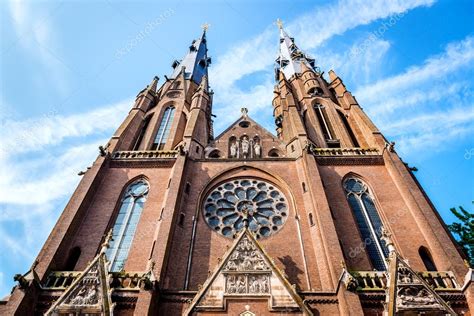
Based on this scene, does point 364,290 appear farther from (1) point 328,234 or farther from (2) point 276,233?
(2) point 276,233

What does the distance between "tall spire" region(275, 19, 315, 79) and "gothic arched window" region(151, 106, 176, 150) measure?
13236mm

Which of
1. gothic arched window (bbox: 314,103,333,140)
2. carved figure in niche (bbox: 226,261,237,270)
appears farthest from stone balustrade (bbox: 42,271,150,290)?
gothic arched window (bbox: 314,103,333,140)

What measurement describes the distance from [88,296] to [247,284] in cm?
521

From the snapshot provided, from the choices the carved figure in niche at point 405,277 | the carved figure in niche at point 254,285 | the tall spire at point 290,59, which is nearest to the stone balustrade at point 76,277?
the carved figure in niche at point 254,285

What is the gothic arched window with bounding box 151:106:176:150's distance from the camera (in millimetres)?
23031

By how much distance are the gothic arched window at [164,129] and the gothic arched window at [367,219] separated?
454 inches

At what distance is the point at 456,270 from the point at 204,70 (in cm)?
3149

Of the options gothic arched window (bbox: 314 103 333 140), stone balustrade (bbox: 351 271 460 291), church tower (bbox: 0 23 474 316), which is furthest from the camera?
gothic arched window (bbox: 314 103 333 140)

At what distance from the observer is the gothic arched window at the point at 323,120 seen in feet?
77.0

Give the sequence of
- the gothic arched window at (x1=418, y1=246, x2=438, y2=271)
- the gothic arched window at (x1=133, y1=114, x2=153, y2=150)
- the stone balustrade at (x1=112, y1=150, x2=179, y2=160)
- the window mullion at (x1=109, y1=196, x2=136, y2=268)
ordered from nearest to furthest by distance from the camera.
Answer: the gothic arched window at (x1=418, y1=246, x2=438, y2=271)
the window mullion at (x1=109, y1=196, x2=136, y2=268)
the stone balustrade at (x1=112, y1=150, x2=179, y2=160)
the gothic arched window at (x1=133, y1=114, x2=153, y2=150)

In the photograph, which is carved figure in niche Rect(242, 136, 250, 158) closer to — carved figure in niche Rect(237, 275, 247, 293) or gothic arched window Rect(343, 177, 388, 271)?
gothic arched window Rect(343, 177, 388, 271)

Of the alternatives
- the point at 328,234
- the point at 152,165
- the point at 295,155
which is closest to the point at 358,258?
the point at 328,234

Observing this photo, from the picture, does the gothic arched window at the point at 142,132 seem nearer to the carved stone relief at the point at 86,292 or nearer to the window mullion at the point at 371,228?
the carved stone relief at the point at 86,292

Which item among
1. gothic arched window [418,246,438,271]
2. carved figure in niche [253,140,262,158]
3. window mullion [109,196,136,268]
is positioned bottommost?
gothic arched window [418,246,438,271]
